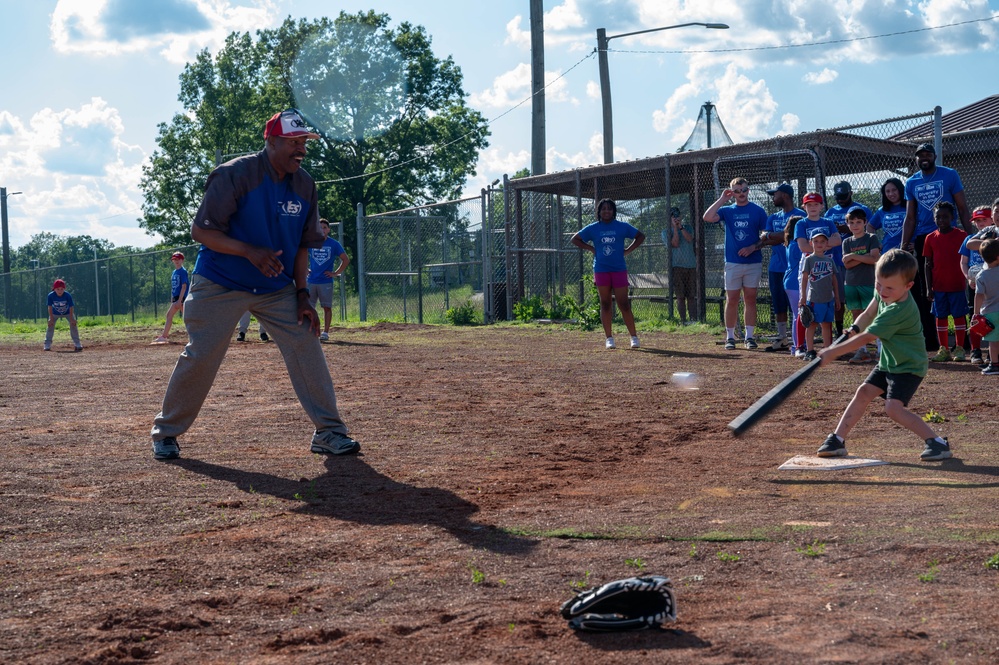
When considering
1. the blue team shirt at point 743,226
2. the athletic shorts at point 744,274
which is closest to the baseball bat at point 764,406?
the blue team shirt at point 743,226

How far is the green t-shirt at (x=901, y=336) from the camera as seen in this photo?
235 inches

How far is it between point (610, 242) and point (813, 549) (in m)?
9.92

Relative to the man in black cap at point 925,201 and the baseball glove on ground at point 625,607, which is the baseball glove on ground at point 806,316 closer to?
the man in black cap at point 925,201

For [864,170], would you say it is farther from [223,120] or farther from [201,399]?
[223,120]

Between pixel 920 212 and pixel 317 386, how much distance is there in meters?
7.73

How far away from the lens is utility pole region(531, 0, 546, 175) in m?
23.1

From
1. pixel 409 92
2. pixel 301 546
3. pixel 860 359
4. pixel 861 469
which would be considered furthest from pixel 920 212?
pixel 409 92

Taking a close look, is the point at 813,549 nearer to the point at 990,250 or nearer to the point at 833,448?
the point at 833,448

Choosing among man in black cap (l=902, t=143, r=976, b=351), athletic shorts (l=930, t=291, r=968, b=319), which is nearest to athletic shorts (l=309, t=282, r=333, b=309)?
man in black cap (l=902, t=143, r=976, b=351)

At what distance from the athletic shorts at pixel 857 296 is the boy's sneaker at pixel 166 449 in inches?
298

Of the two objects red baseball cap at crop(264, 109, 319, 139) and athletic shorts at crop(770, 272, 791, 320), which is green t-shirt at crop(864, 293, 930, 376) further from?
athletic shorts at crop(770, 272, 791, 320)

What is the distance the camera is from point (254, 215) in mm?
6168

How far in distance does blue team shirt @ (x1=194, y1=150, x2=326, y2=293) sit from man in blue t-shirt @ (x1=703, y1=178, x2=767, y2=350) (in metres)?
7.30

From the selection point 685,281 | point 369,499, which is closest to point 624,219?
point 685,281
